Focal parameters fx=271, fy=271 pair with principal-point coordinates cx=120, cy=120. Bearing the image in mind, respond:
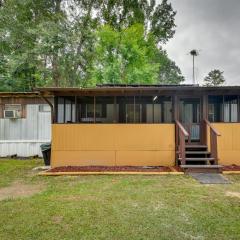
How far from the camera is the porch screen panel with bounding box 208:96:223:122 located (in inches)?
376

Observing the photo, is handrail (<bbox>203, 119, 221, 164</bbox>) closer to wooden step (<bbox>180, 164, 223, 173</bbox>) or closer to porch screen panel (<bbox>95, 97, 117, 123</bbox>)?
wooden step (<bbox>180, 164, 223, 173</bbox>)

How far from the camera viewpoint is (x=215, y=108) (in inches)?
380

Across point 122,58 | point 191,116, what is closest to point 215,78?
point 122,58

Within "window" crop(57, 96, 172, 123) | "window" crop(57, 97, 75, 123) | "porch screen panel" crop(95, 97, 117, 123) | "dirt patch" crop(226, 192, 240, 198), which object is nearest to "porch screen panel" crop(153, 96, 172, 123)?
"window" crop(57, 96, 172, 123)

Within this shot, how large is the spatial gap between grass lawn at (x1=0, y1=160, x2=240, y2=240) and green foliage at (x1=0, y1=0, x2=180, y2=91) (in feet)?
36.7

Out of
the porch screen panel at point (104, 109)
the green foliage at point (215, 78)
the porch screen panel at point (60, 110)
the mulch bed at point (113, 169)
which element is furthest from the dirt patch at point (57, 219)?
the green foliage at point (215, 78)

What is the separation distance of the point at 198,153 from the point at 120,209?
485 centimetres

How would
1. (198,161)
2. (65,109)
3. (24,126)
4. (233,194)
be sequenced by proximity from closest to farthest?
(233,194) → (198,161) → (65,109) → (24,126)

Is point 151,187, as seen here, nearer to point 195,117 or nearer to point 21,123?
point 195,117

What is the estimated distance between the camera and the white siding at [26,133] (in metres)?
12.5

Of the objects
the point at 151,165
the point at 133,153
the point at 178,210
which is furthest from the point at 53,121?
the point at 178,210

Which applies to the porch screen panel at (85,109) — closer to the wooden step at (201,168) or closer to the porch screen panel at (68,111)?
the porch screen panel at (68,111)

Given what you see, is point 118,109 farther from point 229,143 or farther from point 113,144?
point 229,143

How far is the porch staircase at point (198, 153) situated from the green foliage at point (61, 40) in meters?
10.6
